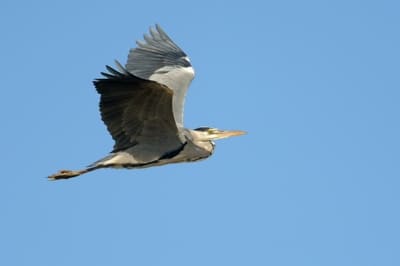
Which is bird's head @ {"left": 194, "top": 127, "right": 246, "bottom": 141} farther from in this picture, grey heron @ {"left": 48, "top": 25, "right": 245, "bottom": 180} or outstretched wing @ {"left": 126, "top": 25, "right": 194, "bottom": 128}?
outstretched wing @ {"left": 126, "top": 25, "right": 194, "bottom": 128}

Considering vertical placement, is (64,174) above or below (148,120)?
below

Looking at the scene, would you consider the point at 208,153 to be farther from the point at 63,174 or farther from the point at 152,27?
the point at 152,27

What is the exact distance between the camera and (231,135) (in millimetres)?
9641

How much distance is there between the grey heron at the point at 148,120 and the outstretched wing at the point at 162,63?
0.01 meters

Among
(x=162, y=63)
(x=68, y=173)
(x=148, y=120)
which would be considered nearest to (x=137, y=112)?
(x=148, y=120)

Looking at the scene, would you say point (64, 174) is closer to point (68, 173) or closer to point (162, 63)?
point (68, 173)

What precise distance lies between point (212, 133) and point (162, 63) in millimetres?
1659

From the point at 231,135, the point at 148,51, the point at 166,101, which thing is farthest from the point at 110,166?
the point at 148,51

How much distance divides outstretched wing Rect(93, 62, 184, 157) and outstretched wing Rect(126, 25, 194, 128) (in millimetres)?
1171

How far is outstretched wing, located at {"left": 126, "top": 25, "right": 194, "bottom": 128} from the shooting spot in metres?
9.93

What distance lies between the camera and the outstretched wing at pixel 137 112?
24.0ft

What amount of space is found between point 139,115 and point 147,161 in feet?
2.36

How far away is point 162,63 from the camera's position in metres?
10.7

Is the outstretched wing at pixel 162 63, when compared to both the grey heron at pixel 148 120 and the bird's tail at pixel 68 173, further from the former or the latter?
the bird's tail at pixel 68 173
